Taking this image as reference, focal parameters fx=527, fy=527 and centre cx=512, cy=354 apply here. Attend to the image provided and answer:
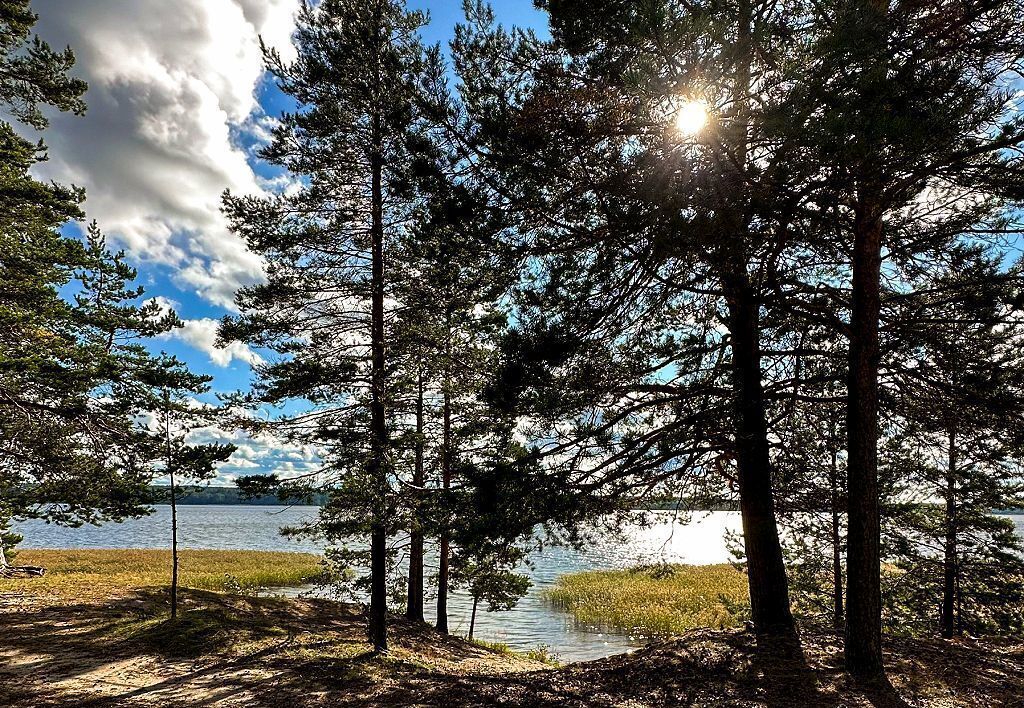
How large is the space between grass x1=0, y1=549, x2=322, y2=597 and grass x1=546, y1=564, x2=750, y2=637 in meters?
10.0

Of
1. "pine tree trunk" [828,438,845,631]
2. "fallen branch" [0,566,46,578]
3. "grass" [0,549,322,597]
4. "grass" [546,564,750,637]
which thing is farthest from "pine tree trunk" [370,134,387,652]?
"fallen branch" [0,566,46,578]

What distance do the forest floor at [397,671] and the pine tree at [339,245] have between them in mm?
1930

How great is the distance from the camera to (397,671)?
26.1 ft

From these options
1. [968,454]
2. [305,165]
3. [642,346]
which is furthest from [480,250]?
[968,454]

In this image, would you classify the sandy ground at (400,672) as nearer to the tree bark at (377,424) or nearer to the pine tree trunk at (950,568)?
the tree bark at (377,424)

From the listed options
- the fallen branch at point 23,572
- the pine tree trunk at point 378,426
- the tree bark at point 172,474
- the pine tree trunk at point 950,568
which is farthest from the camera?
the fallen branch at point 23,572

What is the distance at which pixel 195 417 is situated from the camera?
35.3 feet

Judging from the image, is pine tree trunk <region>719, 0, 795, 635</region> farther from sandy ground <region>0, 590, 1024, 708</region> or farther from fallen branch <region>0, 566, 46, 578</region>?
fallen branch <region>0, 566, 46, 578</region>

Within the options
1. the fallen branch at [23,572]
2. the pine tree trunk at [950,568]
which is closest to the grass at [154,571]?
the fallen branch at [23,572]

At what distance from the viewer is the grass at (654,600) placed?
16703 millimetres

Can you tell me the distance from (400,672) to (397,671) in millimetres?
77

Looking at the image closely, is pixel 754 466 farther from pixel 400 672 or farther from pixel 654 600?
pixel 654 600

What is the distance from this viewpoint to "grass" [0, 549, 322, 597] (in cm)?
1307

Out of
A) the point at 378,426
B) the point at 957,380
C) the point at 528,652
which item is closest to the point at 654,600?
the point at 528,652
